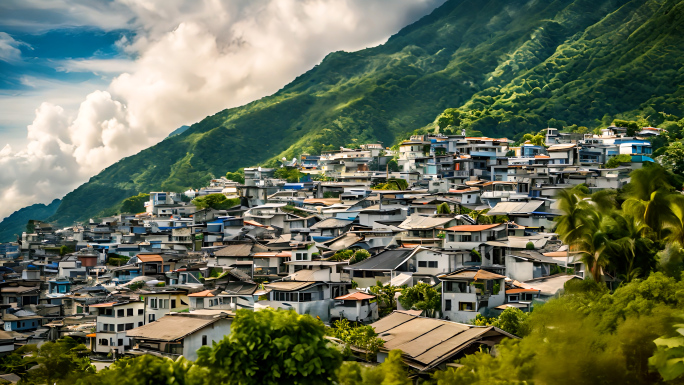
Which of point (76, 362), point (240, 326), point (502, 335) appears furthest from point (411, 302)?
point (240, 326)

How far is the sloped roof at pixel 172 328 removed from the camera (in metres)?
25.8

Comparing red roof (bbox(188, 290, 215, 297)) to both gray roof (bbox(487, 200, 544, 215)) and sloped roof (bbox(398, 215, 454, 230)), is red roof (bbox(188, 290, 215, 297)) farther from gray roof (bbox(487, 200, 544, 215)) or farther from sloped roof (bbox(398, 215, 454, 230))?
gray roof (bbox(487, 200, 544, 215))

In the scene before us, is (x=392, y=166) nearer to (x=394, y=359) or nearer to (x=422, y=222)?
(x=422, y=222)

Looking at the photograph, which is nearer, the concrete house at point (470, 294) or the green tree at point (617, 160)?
the concrete house at point (470, 294)

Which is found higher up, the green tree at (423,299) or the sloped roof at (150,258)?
the sloped roof at (150,258)

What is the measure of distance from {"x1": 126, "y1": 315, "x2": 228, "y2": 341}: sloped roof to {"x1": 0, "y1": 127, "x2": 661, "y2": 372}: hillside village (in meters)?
0.08

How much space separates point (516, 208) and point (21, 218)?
137 metres

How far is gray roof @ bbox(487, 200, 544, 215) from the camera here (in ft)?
143

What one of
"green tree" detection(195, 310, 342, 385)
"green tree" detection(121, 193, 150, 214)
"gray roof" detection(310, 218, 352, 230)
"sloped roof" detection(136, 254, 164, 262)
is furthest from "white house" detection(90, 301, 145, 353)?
"green tree" detection(121, 193, 150, 214)

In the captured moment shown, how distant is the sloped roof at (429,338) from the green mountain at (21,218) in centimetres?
12320

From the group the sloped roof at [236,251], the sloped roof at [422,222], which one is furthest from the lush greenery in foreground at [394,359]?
the sloped roof at [236,251]

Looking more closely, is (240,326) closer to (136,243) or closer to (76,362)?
(76,362)

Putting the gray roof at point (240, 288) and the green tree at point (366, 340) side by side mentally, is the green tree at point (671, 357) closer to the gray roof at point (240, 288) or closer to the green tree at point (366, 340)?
the green tree at point (366, 340)

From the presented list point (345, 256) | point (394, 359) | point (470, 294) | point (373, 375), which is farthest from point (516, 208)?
point (373, 375)
